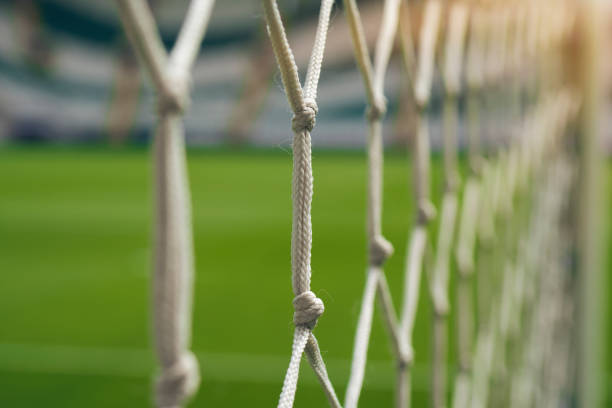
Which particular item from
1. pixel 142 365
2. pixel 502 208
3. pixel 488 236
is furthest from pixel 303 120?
pixel 142 365

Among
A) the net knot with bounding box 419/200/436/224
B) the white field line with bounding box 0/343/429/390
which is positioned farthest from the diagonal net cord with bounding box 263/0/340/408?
the white field line with bounding box 0/343/429/390

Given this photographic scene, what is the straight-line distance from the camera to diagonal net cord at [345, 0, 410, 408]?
0.34 m

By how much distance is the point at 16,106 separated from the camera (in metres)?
8.52

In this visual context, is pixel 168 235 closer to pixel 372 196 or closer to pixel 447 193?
pixel 372 196

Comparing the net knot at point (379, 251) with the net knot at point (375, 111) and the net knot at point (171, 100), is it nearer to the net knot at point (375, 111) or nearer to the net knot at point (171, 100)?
the net knot at point (375, 111)

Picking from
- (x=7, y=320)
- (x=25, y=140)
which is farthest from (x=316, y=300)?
(x=25, y=140)

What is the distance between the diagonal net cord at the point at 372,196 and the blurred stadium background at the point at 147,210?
2 centimetres

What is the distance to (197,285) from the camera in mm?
2533

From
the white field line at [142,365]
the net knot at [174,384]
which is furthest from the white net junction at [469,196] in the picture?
the white field line at [142,365]

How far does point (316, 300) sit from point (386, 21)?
21 cm

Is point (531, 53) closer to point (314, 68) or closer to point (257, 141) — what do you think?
point (314, 68)

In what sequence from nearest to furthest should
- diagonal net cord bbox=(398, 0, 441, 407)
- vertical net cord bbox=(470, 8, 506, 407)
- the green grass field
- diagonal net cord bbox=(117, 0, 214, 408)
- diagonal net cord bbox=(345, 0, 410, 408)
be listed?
diagonal net cord bbox=(117, 0, 214, 408)
diagonal net cord bbox=(345, 0, 410, 408)
diagonal net cord bbox=(398, 0, 441, 407)
vertical net cord bbox=(470, 8, 506, 407)
the green grass field

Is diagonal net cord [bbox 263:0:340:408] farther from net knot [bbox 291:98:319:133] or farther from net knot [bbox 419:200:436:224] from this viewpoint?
net knot [bbox 419:200:436:224]

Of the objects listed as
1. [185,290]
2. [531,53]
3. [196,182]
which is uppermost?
[196,182]
